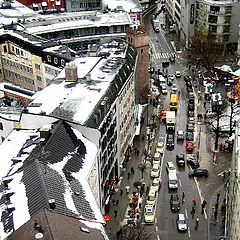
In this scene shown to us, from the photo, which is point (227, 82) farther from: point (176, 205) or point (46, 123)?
point (46, 123)

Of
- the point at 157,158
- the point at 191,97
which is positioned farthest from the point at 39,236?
the point at 191,97

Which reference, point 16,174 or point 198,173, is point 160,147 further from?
point 16,174

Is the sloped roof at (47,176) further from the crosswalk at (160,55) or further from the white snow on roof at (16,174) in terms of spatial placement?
the crosswalk at (160,55)

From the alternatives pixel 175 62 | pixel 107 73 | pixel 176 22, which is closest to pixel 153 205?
pixel 107 73

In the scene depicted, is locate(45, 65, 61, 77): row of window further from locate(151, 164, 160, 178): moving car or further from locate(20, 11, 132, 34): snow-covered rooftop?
locate(151, 164, 160, 178): moving car

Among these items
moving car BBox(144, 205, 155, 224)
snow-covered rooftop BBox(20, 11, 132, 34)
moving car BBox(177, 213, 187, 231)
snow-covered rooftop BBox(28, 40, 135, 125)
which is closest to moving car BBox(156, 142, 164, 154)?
snow-covered rooftop BBox(28, 40, 135, 125)
